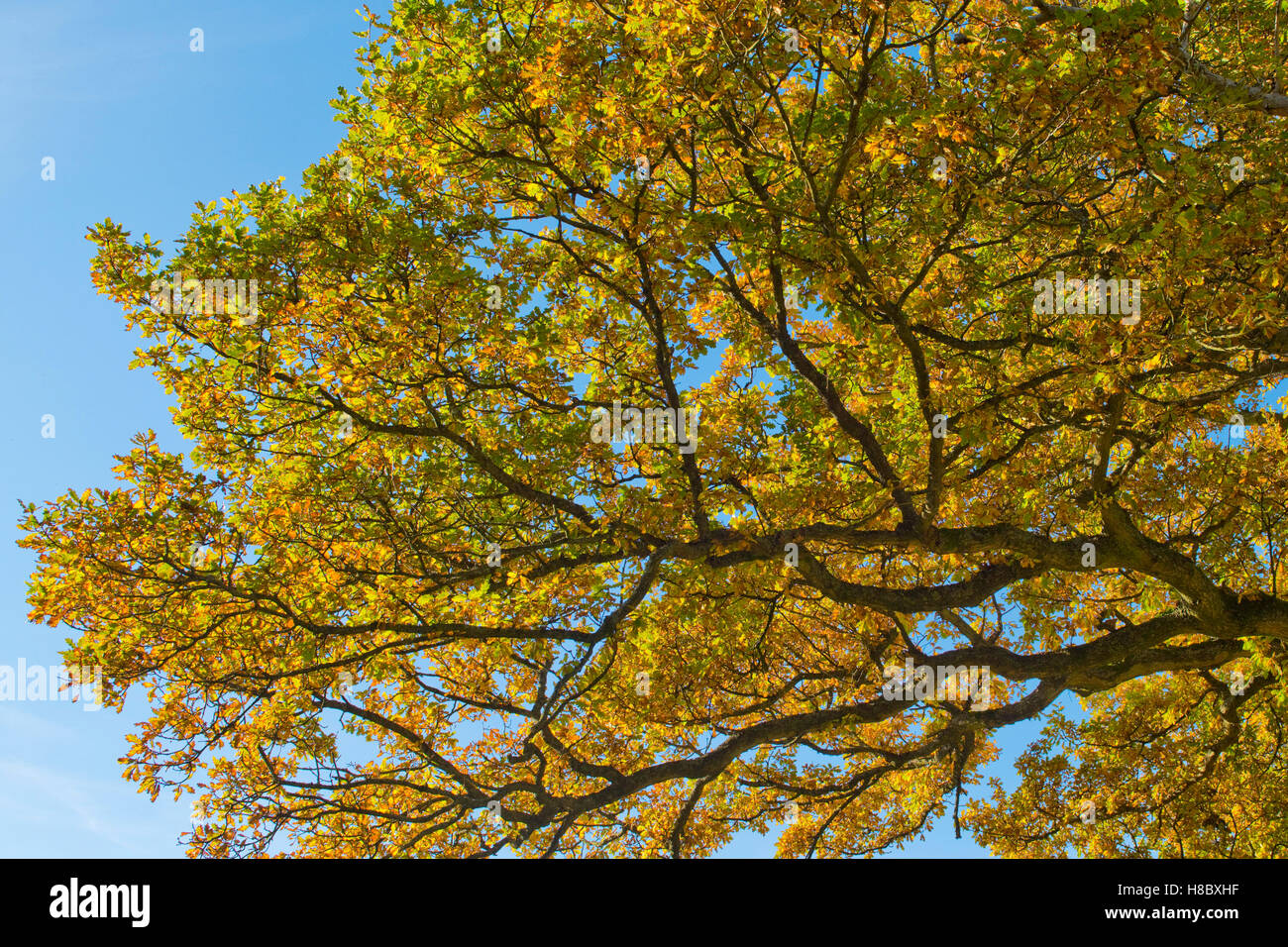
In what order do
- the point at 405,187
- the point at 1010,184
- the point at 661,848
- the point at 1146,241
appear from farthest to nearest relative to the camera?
the point at 661,848, the point at 405,187, the point at 1010,184, the point at 1146,241

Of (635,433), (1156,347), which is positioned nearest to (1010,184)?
(1156,347)

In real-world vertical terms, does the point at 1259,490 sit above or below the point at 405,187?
below

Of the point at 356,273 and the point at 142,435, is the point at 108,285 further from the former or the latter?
the point at 356,273

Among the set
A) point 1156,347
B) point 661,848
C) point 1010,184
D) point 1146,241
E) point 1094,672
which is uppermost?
point 1010,184

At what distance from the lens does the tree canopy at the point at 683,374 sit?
6.18 m

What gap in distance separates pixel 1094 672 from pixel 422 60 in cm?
899

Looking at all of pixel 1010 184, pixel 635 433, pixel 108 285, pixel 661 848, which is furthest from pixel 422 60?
pixel 661 848

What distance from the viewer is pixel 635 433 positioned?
8609 millimetres

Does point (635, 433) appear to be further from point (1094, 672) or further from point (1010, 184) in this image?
point (1094, 672)

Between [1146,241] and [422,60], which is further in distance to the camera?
[422,60]

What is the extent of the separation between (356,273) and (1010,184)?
521 centimetres

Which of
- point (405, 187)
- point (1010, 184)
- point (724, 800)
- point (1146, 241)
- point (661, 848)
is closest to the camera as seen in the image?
point (1146, 241)

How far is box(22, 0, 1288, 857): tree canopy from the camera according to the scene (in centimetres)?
618

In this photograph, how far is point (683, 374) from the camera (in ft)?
25.4
